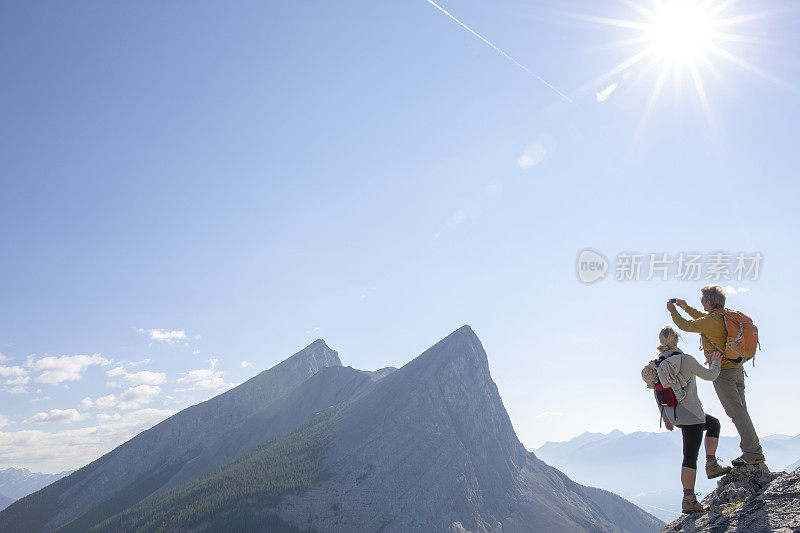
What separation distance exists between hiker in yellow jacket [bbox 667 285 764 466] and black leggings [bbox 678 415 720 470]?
0.51 meters

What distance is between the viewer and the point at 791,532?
22.2 feet

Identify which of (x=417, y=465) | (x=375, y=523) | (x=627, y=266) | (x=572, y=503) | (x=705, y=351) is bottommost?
(x=572, y=503)

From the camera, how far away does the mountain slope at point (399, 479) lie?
133m

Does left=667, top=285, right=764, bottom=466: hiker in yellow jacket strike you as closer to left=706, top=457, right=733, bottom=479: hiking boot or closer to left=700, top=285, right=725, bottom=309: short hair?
left=700, top=285, right=725, bottom=309: short hair

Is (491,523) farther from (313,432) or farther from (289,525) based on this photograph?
(313,432)

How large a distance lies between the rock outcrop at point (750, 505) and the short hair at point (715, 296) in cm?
382

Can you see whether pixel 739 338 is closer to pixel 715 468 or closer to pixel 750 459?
pixel 750 459

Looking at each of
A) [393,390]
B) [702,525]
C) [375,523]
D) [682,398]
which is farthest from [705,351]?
[393,390]

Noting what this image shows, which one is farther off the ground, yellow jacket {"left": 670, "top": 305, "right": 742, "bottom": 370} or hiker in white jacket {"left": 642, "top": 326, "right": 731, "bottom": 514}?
yellow jacket {"left": 670, "top": 305, "right": 742, "bottom": 370}

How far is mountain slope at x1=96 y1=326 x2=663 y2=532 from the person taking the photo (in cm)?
13338

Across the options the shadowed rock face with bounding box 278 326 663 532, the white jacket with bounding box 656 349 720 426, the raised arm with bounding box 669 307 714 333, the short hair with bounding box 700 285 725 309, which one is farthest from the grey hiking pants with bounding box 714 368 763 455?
the shadowed rock face with bounding box 278 326 663 532

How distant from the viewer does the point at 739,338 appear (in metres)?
9.94

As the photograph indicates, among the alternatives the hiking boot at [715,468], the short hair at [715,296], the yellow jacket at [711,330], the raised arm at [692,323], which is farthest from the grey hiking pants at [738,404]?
the short hair at [715,296]

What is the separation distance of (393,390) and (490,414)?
152ft
